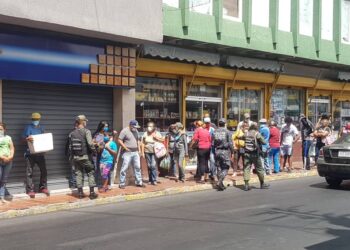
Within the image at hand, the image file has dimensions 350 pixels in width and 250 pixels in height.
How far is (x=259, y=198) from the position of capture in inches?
442

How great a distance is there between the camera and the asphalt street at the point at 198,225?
6945 millimetres

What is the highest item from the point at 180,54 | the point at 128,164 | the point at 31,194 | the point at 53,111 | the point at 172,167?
the point at 180,54

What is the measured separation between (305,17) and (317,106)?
178 inches

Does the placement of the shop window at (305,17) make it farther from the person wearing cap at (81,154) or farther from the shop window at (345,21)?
the person wearing cap at (81,154)

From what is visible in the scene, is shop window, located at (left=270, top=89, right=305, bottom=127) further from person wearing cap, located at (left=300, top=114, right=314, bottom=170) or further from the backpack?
the backpack

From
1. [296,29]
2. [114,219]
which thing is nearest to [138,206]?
[114,219]

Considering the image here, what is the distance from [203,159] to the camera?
535 inches

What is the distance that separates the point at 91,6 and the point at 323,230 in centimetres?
736

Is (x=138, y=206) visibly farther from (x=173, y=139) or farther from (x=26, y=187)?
(x=173, y=139)

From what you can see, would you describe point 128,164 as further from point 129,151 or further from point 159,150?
point 159,150

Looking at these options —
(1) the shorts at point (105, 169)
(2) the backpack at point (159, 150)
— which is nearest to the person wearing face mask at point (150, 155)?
(2) the backpack at point (159, 150)

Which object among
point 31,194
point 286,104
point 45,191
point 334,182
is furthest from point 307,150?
point 31,194

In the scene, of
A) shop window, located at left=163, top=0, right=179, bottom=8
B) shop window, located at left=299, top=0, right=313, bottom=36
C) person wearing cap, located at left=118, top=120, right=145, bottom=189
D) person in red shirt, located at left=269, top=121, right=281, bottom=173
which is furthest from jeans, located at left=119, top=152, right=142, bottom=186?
shop window, located at left=299, top=0, right=313, bottom=36

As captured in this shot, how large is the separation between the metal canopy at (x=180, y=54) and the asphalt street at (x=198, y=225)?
4.42m
